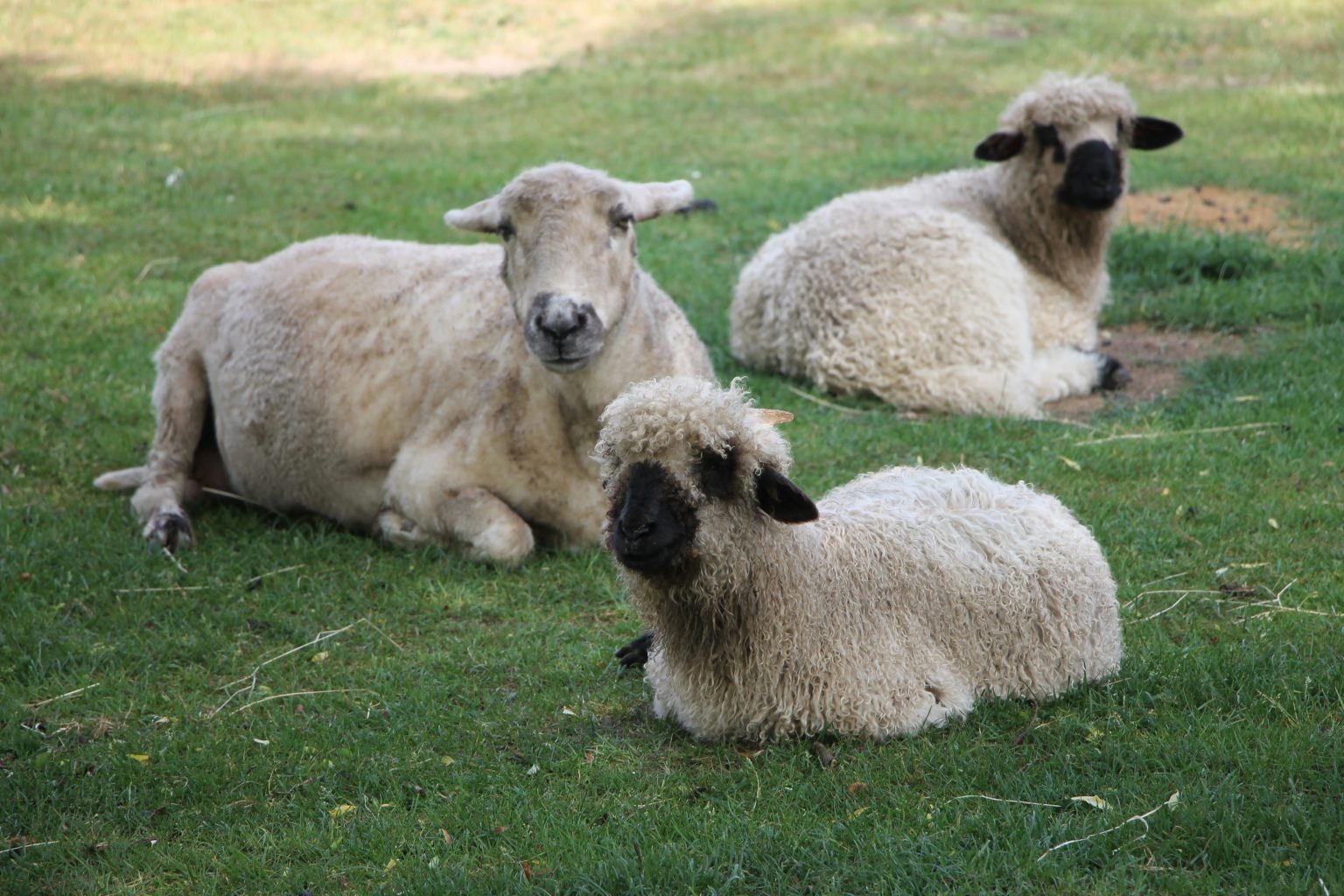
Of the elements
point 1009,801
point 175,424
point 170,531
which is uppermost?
point 1009,801

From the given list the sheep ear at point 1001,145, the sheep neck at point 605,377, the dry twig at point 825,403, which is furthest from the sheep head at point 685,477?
the sheep ear at point 1001,145

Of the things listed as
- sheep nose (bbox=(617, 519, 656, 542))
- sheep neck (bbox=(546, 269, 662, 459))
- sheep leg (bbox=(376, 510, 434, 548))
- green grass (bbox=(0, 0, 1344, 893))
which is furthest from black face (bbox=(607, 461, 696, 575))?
sheep leg (bbox=(376, 510, 434, 548))

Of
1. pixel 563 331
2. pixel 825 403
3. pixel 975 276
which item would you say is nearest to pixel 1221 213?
pixel 975 276

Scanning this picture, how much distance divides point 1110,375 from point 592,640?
427 centimetres

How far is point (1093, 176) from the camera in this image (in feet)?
29.5

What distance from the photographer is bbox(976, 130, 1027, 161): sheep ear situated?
9.25 metres

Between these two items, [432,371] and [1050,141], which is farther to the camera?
[1050,141]

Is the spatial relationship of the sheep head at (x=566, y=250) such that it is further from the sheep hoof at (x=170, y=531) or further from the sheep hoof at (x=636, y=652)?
the sheep hoof at (x=170, y=531)

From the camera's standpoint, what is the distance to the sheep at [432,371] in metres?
6.42

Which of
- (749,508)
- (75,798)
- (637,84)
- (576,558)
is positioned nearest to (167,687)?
(75,798)

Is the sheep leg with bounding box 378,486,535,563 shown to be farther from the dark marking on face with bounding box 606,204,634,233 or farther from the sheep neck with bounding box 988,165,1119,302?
the sheep neck with bounding box 988,165,1119,302

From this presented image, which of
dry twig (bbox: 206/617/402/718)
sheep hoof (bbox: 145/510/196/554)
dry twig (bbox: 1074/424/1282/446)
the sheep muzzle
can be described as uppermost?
the sheep muzzle

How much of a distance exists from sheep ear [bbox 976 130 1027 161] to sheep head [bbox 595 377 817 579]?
17.6 ft

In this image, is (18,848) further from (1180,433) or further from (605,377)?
(1180,433)
